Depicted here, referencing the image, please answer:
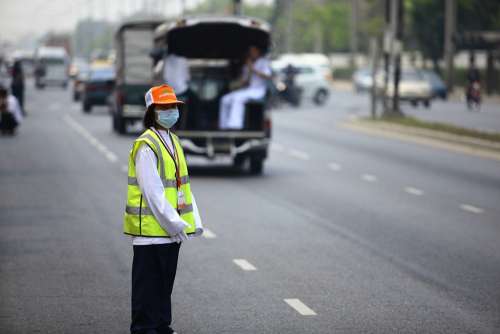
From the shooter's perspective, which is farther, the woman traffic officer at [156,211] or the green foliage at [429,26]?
the green foliage at [429,26]

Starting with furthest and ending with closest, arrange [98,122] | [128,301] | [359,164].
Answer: [98,122] < [359,164] < [128,301]

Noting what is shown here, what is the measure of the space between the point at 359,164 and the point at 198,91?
11.3 ft

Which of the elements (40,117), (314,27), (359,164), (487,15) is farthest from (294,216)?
(314,27)

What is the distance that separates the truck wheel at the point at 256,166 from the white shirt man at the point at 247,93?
26.6 inches

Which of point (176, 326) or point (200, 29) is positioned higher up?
point (200, 29)

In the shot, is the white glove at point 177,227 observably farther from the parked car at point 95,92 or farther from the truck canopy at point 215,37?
the parked car at point 95,92

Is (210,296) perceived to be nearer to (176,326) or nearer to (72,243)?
(176,326)

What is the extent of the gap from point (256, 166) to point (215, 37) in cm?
243

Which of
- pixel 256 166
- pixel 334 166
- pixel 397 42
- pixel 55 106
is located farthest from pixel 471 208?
pixel 55 106

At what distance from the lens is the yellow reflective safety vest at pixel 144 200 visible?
780 centimetres

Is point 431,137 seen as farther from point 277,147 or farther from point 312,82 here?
point 312,82

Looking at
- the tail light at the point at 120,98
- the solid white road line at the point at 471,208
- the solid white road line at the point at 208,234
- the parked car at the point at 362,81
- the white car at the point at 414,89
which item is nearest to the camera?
the solid white road line at the point at 208,234

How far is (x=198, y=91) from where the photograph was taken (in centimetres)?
2341

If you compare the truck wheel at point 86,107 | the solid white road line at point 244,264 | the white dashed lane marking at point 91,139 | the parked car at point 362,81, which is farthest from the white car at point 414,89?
the solid white road line at point 244,264
